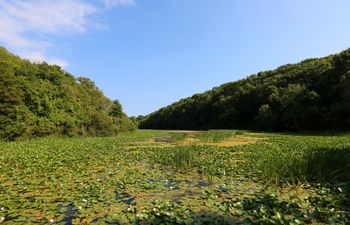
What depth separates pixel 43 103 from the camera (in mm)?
21219

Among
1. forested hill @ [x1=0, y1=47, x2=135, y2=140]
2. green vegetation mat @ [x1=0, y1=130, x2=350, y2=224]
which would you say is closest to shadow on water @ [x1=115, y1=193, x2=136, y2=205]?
green vegetation mat @ [x1=0, y1=130, x2=350, y2=224]

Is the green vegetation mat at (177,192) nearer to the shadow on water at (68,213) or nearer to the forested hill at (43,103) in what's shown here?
the shadow on water at (68,213)

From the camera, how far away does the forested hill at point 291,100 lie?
99.2 ft

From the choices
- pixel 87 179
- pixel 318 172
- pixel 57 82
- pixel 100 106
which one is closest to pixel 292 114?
pixel 100 106

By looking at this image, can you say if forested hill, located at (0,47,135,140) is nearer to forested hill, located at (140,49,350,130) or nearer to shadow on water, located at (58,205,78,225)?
shadow on water, located at (58,205,78,225)

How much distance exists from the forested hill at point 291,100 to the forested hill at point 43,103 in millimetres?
21398

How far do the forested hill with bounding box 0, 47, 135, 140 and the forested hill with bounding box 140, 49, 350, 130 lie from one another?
70.2 feet

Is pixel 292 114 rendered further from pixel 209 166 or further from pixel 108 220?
pixel 108 220

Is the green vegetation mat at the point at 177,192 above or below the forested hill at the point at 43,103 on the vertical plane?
below

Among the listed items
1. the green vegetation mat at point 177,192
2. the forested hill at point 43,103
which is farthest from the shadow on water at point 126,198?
the forested hill at point 43,103

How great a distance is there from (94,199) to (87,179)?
200 cm

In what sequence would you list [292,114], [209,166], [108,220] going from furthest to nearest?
[292,114]
[209,166]
[108,220]

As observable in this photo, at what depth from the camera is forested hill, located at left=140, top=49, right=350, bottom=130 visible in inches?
1190

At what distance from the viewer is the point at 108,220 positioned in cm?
427
